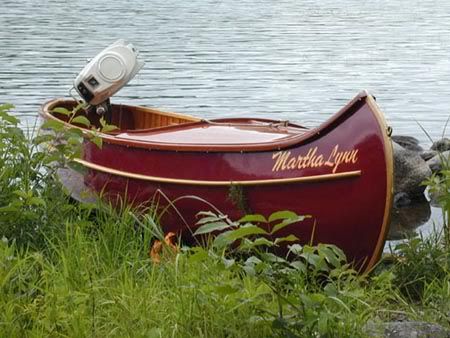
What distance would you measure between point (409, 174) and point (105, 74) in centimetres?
398

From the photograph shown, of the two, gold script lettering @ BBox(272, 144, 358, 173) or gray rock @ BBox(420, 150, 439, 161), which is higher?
gold script lettering @ BBox(272, 144, 358, 173)

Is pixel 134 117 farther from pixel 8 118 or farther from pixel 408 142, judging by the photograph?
pixel 408 142

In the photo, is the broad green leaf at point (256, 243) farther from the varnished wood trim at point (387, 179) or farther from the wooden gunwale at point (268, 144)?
the wooden gunwale at point (268, 144)

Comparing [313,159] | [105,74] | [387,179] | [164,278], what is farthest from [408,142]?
[164,278]

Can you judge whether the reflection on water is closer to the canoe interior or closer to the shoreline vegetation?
the canoe interior

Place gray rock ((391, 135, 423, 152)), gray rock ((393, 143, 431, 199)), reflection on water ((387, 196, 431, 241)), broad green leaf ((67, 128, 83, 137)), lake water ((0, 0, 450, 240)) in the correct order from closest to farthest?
broad green leaf ((67, 128, 83, 137)) < reflection on water ((387, 196, 431, 241)) < gray rock ((393, 143, 431, 199)) < gray rock ((391, 135, 423, 152)) < lake water ((0, 0, 450, 240))

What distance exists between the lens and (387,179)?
7.84 metres

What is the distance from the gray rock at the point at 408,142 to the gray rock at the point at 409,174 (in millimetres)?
2254

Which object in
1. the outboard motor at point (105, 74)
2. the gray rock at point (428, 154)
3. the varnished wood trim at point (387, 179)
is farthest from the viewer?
the gray rock at point (428, 154)

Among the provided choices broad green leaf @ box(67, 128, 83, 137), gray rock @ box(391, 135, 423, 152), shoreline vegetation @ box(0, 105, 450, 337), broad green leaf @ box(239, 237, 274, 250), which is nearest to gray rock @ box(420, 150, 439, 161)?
gray rock @ box(391, 135, 423, 152)

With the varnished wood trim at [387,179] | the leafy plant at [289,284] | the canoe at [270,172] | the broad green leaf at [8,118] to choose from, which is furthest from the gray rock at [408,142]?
the leafy plant at [289,284]

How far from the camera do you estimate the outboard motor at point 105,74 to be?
1089 cm

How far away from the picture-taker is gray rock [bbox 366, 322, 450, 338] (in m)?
5.03

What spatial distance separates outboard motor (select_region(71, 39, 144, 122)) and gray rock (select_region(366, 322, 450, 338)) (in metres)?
6.29
